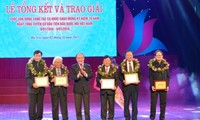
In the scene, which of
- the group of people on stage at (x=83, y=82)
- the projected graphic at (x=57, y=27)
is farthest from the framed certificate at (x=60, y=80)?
the projected graphic at (x=57, y=27)

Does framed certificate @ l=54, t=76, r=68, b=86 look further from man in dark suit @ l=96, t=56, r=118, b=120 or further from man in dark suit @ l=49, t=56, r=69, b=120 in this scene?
man in dark suit @ l=96, t=56, r=118, b=120

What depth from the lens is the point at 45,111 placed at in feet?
36.0

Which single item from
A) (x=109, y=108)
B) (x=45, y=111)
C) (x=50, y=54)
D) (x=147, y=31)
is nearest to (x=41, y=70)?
(x=109, y=108)

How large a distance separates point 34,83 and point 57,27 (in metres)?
4.19

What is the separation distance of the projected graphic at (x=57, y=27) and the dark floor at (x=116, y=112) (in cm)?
169

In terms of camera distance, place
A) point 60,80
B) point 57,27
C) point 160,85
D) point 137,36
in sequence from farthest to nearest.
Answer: point 137,36 → point 57,27 → point 160,85 → point 60,80

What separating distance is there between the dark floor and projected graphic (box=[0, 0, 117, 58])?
1.69 meters

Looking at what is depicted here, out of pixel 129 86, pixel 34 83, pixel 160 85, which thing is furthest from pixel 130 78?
pixel 34 83

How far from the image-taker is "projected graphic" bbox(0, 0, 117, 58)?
12406 mm

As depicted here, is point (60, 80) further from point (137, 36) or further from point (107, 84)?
point (137, 36)

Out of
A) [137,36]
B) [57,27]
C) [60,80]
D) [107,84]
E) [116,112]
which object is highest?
[57,27]

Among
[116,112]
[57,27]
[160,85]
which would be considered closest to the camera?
[160,85]

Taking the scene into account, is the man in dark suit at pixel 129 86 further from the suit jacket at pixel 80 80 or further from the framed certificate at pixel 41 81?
the framed certificate at pixel 41 81

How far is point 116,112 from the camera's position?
10719 mm
